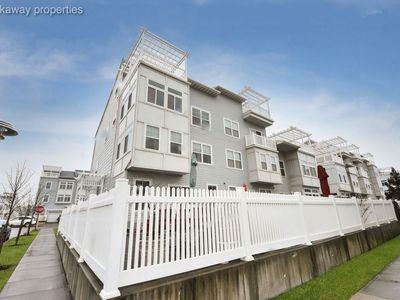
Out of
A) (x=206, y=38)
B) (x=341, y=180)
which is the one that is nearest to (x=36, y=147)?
(x=206, y=38)

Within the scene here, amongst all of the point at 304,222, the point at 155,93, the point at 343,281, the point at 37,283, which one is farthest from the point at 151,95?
the point at 343,281

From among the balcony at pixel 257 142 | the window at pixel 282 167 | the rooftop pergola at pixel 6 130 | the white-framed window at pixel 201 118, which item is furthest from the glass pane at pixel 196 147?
the window at pixel 282 167

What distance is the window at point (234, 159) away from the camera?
56.8ft

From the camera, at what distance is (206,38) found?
48.8 feet

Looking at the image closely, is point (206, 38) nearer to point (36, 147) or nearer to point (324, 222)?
point (324, 222)

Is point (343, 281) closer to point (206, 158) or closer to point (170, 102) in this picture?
point (206, 158)

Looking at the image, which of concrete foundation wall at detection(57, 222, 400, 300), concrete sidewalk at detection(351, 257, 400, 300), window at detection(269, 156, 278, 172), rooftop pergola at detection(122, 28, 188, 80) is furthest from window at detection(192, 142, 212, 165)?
concrete sidewalk at detection(351, 257, 400, 300)

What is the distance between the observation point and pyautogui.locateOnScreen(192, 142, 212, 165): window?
50.8ft

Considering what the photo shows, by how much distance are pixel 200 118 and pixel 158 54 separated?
19.2 feet

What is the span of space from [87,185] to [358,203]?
62.9 ft

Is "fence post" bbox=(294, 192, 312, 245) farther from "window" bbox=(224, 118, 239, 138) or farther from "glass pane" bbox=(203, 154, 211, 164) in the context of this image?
"window" bbox=(224, 118, 239, 138)

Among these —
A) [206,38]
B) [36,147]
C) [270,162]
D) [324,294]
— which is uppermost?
[206,38]

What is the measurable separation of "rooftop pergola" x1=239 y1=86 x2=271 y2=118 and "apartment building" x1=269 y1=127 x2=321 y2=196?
3757mm

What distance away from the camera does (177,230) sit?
3371 mm
